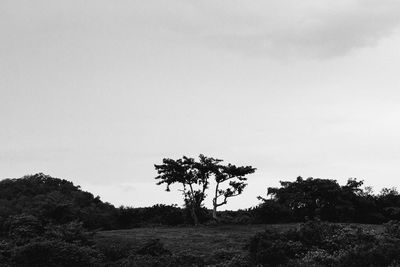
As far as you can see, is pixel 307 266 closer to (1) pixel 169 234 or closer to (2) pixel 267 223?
(1) pixel 169 234

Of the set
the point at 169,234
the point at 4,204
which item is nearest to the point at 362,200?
the point at 169,234

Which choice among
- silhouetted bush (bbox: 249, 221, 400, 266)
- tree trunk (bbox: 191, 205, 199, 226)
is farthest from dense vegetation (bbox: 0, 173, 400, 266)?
tree trunk (bbox: 191, 205, 199, 226)

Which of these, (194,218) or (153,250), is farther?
(194,218)

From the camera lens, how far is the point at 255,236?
2914 cm

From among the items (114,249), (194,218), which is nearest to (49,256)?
(114,249)

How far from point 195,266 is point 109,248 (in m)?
6.69

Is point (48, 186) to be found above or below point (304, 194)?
above

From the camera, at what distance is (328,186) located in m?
45.3

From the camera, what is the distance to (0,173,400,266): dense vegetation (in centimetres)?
2552

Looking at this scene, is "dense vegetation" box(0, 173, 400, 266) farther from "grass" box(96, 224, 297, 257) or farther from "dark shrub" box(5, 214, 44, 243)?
"grass" box(96, 224, 297, 257)

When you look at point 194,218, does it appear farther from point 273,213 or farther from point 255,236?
point 255,236

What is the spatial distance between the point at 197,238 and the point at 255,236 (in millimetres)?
6422

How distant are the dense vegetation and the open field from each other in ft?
1.72

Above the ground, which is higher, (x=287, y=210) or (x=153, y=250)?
(x=287, y=210)
